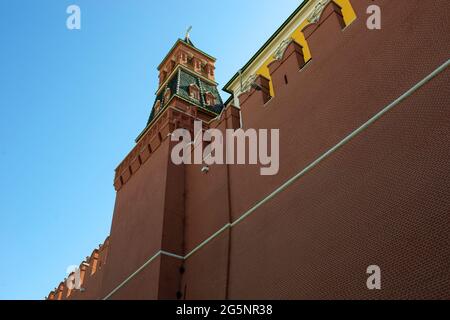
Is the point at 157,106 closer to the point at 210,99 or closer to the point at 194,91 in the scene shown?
the point at 194,91

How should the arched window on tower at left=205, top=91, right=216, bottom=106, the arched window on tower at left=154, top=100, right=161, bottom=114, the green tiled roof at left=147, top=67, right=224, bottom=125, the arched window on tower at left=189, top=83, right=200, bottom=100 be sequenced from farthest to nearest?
the arched window on tower at left=154, top=100, right=161, bottom=114 < the arched window on tower at left=205, top=91, right=216, bottom=106 < the arched window on tower at left=189, top=83, right=200, bottom=100 < the green tiled roof at left=147, top=67, right=224, bottom=125

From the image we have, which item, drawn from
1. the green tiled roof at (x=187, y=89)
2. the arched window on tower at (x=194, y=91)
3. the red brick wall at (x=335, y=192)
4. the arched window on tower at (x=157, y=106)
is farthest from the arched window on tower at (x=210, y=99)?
the red brick wall at (x=335, y=192)

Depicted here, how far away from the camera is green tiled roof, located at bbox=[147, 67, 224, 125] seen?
43.8 feet

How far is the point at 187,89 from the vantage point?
14.1 metres

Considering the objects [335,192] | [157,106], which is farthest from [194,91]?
[335,192]

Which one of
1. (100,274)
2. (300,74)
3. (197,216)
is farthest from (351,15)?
(100,274)

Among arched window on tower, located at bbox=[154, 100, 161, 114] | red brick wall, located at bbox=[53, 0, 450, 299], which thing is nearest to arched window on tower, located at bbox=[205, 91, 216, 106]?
arched window on tower, located at bbox=[154, 100, 161, 114]

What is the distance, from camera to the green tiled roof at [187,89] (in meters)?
13.3

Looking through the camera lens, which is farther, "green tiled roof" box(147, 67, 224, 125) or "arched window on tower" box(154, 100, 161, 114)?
"arched window on tower" box(154, 100, 161, 114)

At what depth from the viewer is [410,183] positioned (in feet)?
17.7

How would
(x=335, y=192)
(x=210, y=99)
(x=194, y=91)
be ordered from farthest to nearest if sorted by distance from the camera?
1. (x=210, y=99)
2. (x=194, y=91)
3. (x=335, y=192)

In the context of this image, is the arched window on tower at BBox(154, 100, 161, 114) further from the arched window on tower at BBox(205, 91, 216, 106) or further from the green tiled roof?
the arched window on tower at BBox(205, 91, 216, 106)

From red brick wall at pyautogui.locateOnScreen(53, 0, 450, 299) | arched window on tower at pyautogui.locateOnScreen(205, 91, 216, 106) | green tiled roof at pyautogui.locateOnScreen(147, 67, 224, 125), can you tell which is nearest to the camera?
red brick wall at pyautogui.locateOnScreen(53, 0, 450, 299)

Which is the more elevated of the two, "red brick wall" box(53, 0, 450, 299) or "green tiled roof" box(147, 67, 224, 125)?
"green tiled roof" box(147, 67, 224, 125)
